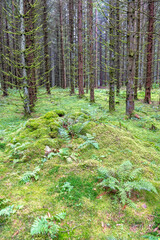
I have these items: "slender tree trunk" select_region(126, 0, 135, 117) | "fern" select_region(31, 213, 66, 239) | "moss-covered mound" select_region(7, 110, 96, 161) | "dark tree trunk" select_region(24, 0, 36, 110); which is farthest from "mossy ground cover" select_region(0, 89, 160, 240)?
"dark tree trunk" select_region(24, 0, 36, 110)

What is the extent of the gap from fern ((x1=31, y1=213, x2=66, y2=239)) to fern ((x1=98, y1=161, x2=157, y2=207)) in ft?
3.78

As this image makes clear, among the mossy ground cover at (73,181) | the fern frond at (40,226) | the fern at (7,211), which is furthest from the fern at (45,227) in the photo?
the fern at (7,211)

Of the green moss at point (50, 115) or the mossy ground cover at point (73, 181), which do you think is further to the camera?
the green moss at point (50, 115)

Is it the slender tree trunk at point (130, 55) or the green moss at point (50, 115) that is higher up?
the slender tree trunk at point (130, 55)

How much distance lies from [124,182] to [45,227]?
169 centimetres

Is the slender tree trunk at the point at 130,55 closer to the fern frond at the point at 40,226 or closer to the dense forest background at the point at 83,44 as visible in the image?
the dense forest background at the point at 83,44

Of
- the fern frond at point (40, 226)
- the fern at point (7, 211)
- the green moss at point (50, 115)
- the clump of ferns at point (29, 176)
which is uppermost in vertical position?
the green moss at point (50, 115)

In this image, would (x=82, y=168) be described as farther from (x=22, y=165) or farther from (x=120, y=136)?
(x=120, y=136)

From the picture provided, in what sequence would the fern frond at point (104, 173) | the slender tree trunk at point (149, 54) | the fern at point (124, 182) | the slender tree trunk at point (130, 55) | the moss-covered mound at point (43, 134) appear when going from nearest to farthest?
the fern at point (124, 182) < the fern frond at point (104, 173) < the moss-covered mound at point (43, 134) < the slender tree trunk at point (130, 55) < the slender tree trunk at point (149, 54)

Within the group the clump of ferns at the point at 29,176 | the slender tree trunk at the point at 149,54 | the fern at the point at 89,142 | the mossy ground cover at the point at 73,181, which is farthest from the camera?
the slender tree trunk at the point at 149,54

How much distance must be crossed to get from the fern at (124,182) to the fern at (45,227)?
3.78 ft

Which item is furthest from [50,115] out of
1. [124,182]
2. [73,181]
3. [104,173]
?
[124,182]

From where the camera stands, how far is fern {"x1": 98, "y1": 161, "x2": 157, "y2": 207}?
2.86 m

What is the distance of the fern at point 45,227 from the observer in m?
2.14
